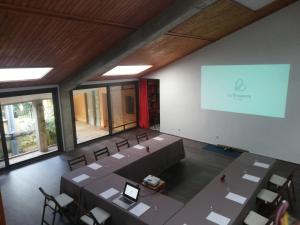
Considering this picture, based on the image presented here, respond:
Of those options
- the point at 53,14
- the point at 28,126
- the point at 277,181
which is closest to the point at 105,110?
the point at 28,126

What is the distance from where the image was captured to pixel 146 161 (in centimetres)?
552

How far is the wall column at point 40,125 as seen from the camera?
7254mm

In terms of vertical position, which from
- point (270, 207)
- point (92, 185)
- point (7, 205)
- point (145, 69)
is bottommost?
point (7, 205)

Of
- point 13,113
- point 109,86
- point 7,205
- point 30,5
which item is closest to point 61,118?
point 13,113

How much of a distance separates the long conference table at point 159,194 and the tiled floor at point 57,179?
77 cm

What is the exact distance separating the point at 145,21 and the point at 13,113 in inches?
188

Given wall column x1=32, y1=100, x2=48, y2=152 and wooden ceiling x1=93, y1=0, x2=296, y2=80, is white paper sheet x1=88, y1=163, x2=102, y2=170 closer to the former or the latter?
wooden ceiling x1=93, y1=0, x2=296, y2=80

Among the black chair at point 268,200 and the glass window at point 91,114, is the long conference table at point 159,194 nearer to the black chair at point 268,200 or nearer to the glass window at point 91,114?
the black chair at point 268,200

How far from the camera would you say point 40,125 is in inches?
293

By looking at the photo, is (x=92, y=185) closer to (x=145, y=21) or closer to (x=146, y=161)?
(x=146, y=161)

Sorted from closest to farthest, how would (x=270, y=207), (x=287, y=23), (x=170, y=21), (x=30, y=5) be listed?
(x=30, y=5)
(x=270, y=207)
(x=170, y=21)
(x=287, y=23)

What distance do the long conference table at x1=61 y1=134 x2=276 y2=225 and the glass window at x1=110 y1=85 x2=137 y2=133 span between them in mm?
4023

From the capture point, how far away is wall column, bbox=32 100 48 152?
286 inches

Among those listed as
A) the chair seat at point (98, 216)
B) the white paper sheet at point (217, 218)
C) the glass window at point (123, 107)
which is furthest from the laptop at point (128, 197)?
the glass window at point (123, 107)
